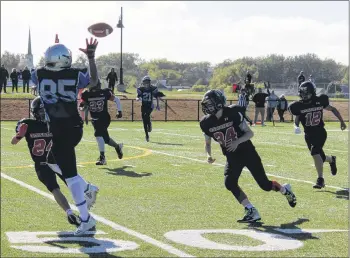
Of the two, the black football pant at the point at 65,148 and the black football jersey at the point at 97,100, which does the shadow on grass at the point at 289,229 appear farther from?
the black football jersey at the point at 97,100

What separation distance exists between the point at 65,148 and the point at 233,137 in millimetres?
2124

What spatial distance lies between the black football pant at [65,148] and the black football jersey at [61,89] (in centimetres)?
13

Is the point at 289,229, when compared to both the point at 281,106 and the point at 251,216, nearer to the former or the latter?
the point at 251,216

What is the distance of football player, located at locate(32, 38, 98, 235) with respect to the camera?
26.0ft

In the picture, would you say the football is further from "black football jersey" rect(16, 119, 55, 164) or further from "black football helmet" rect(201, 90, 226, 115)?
"black football helmet" rect(201, 90, 226, 115)

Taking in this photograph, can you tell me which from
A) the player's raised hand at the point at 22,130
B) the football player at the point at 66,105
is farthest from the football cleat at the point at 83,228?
the player's raised hand at the point at 22,130

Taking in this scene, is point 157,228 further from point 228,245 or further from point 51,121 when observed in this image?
point 51,121

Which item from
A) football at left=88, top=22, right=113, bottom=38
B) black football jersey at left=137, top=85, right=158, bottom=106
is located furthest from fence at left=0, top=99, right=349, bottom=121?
black football jersey at left=137, top=85, right=158, bottom=106

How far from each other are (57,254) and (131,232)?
1.24 meters

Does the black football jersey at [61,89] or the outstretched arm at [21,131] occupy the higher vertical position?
the black football jersey at [61,89]

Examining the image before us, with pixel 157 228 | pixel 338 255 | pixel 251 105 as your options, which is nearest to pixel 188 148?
pixel 157 228

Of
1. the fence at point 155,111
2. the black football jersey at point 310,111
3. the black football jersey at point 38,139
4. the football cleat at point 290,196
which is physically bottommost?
the fence at point 155,111

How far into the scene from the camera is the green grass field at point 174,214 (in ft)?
23.7

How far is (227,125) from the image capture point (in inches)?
347
